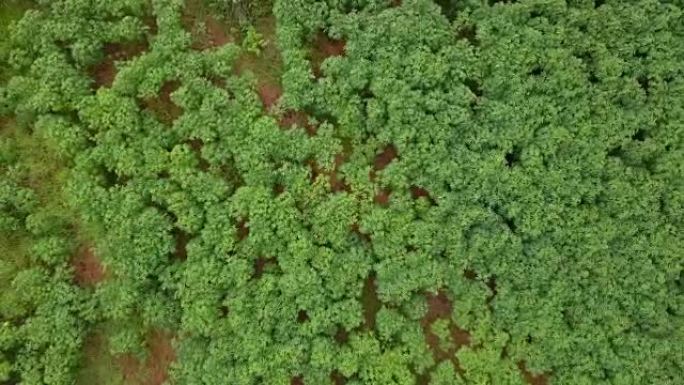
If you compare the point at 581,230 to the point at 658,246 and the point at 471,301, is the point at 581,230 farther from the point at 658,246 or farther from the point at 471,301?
the point at 471,301

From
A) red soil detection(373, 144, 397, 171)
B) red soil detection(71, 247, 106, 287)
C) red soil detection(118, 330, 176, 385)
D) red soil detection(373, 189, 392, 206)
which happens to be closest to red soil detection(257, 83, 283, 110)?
red soil detection(373, 144, 397, 171)

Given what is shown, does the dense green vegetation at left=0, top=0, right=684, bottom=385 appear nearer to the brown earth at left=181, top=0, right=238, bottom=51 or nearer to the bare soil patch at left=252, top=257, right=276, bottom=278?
the bare soil patch at left=252, top=257, right=276, bottom=278

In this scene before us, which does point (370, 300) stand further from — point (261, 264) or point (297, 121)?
point (297, 121)

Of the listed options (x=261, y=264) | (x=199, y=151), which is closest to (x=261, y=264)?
(x=261, y=264)

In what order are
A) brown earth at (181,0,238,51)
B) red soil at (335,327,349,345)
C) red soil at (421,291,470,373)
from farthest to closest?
brown earth at (181,0,238,51) → red soil at (421,291,470,373) → red soil at (335,327,349,345)

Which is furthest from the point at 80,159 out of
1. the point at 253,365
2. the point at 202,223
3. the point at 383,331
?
the point at 383,331

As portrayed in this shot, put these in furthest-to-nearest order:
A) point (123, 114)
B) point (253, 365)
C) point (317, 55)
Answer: point (317, 55), point (123, 114), point (253, 365)
